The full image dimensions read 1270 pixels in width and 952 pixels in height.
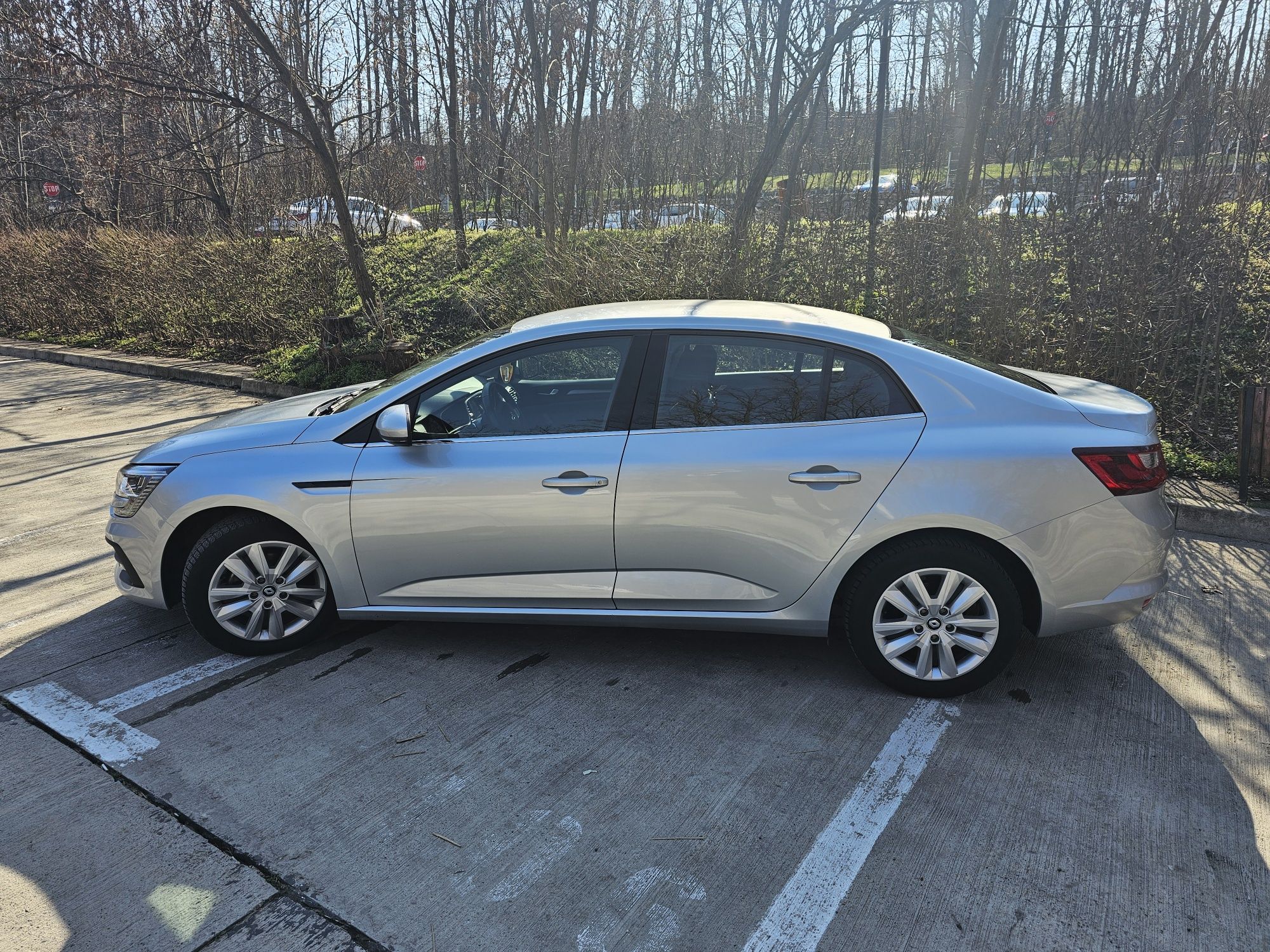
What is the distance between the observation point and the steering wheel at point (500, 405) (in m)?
3.96

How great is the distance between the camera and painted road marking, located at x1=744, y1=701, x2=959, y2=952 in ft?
8.25

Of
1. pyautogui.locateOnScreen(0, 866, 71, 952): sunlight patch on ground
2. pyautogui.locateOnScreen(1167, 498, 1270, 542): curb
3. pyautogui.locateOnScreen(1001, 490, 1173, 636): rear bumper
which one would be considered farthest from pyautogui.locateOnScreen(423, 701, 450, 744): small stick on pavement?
pyautogui.locateOnScreen(1167, 498, 1270, 542): curb

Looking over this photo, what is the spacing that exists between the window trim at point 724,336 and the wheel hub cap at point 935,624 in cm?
68

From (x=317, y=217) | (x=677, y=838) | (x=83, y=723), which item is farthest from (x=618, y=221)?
(x=677, y=838)

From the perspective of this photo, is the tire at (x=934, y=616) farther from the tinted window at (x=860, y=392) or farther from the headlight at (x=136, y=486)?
the headlight at (x=136, y=486)

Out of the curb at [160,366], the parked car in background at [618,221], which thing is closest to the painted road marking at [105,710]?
the curb at [160,366]

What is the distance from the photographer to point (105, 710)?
3.71 m

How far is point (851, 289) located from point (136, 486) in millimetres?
7205

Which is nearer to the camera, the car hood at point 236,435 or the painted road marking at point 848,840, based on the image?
the painted road marking at point 848,840

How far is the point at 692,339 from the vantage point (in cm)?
391

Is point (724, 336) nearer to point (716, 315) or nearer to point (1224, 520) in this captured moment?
point (716, 315)

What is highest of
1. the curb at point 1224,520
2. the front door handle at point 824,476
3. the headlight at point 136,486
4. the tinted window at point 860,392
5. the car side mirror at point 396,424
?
the tinted window at point 860,392

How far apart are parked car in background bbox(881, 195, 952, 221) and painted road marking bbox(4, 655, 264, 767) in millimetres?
7635

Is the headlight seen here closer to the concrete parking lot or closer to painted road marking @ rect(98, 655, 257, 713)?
the concrete parking lot
